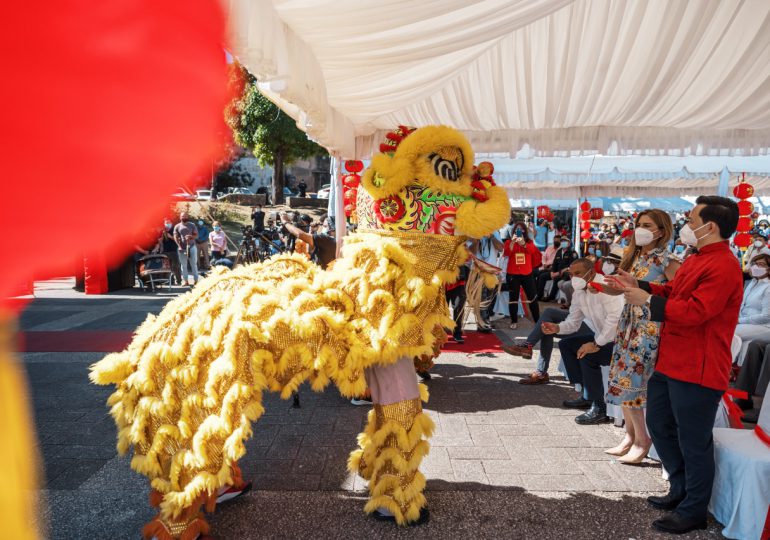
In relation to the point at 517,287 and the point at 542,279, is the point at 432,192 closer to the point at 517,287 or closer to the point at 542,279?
the point at 517,287

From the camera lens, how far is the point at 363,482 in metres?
2.96

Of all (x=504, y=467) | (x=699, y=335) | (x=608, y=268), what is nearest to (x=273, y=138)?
(x=608, y=268)

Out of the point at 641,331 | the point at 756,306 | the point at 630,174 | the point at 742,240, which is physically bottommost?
the point at 756,306

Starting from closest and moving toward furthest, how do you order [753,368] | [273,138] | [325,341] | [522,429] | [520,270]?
[325,341], [522,429], [753,368], [520,270], [273,138]

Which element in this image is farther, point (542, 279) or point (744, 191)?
point (542, 279)

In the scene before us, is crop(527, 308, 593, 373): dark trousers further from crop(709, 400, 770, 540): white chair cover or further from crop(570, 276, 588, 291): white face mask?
crop(709, 400, 770, 540): white chair cover

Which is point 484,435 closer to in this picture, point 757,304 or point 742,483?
point 742,483

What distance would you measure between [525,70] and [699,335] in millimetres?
2688

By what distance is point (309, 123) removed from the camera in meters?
3.36

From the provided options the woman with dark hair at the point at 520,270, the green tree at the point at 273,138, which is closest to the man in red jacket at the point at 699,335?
the woman with dark hair at the point at 520,270

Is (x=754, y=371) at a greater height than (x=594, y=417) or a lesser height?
greater

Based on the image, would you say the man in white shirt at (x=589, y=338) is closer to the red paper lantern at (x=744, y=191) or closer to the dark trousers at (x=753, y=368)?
the dark trousers at (x=753, y=368)

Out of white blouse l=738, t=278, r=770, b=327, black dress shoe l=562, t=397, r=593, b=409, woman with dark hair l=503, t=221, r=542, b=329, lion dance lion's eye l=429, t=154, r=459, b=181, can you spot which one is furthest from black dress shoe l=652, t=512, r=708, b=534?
woman with dark hair l=503, t=221, r=542, b=329

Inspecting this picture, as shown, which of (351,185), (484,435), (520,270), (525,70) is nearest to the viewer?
(484,435)
